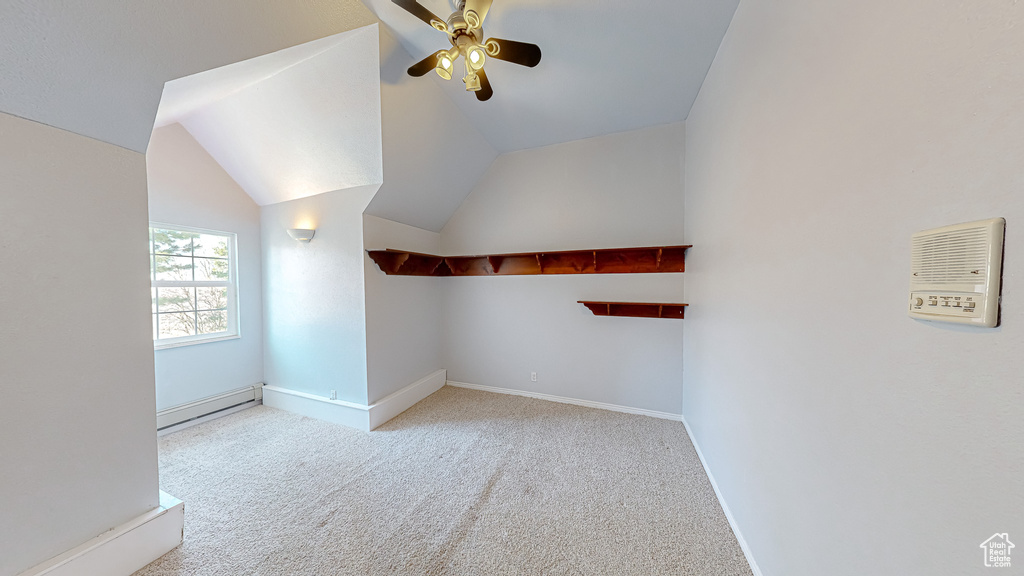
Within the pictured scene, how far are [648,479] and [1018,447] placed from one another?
1950mm

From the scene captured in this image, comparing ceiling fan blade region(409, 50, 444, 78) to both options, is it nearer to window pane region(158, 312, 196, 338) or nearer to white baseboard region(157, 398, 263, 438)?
window pane region(158, 312, 196, 338)

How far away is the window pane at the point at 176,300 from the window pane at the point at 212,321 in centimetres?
13

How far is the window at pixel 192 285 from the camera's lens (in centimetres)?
283

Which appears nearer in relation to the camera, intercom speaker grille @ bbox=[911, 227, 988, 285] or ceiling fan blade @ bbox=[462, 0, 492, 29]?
intercom speaker grille @ bbox=[911, 227, 988, 285]

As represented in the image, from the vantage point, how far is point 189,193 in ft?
9.70

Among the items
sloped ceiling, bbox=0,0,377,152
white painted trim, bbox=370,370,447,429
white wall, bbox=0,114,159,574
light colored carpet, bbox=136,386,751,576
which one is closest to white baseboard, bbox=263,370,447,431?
white painted trim, bbox=370,370,447,429

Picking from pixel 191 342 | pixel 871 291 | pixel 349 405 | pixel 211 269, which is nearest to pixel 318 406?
pixel 349 405

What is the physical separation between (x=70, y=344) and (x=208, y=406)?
2206 mm

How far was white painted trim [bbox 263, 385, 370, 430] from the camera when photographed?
283cm

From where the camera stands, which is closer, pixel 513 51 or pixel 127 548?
pixel 127 548

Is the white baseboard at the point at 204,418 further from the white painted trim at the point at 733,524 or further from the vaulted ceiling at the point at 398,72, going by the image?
the white painted trim at the point at 733,524

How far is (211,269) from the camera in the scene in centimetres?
317

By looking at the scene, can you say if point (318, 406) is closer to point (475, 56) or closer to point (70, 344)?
point (70, 344)

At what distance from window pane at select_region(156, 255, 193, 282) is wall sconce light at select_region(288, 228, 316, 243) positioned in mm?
1097
